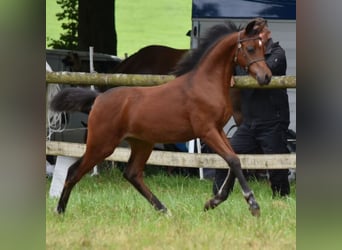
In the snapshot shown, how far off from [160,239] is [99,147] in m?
0.64

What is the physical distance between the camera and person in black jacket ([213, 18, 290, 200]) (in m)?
3.98

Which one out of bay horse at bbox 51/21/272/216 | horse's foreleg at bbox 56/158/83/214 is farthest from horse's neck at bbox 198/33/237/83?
horse's foreleg at bbox 56/158/83/214

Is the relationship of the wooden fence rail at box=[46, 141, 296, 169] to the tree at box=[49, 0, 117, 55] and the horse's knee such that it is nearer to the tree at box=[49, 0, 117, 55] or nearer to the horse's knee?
the horse's knee

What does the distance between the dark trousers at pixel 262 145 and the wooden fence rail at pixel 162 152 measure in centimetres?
4

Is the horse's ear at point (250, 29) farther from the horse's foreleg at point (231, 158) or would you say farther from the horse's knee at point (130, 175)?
the horse's knee at point (130, 175)

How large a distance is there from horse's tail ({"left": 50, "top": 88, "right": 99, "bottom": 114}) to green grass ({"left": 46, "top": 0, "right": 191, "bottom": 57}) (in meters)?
0.35

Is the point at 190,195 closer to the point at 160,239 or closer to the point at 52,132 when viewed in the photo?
the point at 160,239

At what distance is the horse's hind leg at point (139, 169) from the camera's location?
4062 millimetres

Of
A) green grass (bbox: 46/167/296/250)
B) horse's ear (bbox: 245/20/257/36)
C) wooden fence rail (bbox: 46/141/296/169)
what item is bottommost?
green grass (bbox: 46/167/296/250)

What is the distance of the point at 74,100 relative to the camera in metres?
4.11

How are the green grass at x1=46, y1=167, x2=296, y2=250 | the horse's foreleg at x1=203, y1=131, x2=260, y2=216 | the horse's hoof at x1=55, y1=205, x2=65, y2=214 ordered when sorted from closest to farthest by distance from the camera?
1. the green grass at x1=46, y1=167, x2=296, y2=250
2. the horse's foreleg at x1=203, y1=131, x2=260, y2=216
3. the horse's hoof at x1=55, y1=205, x2=65, y2=214

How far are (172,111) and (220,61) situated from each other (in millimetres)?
387

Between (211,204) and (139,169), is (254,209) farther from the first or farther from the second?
(139,169)

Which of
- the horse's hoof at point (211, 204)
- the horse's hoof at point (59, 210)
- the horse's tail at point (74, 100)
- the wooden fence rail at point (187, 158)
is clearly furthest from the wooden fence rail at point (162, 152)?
the horse's hoof at point (59, 210)
